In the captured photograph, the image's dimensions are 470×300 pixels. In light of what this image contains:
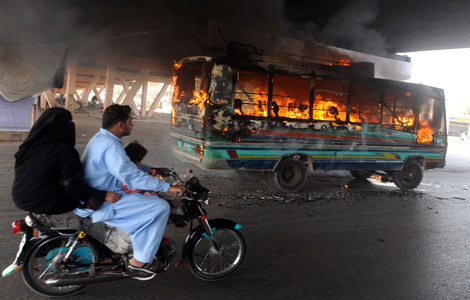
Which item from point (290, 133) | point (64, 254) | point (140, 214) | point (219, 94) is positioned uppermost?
point (219, 94)

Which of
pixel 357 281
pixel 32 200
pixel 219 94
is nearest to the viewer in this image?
pixel 32 200

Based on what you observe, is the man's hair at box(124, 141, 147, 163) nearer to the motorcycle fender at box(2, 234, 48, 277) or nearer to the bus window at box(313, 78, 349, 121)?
the motorcycle fender at box(2, 234, 48, 277)

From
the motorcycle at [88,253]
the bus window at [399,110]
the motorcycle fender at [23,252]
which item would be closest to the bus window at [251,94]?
the bus window at [399,110]

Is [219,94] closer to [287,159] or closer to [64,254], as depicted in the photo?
[287,159]

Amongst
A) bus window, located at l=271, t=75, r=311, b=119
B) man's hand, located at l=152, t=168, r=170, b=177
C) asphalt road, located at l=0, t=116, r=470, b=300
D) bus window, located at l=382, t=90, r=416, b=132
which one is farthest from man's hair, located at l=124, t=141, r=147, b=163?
bus window, located at l=382, t=90, r=416, b=132

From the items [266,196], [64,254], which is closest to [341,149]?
[266,196]

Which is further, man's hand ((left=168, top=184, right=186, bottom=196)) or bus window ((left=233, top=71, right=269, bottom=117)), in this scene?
bus window ((left=233, top=71, right=269, bottom=117))

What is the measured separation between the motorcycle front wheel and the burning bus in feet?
12.0

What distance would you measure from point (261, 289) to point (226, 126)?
418 cm

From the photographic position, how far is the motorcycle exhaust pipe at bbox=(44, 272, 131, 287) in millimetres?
3020

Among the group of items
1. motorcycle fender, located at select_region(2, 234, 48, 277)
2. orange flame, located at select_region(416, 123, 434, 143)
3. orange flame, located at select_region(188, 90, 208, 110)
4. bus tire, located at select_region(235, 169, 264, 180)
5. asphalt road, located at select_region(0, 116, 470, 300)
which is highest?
orange flame, located at select_region(188, 90, 208, 110)

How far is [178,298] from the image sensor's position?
329cm

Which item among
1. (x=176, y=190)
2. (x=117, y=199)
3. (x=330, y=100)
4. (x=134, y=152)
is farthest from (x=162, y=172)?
(x=330, y=100)

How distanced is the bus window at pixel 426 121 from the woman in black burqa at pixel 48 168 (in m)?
9.16
